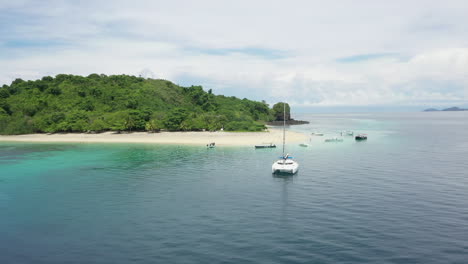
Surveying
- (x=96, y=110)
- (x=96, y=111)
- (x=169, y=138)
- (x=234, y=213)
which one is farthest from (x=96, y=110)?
(x=234, y=213)

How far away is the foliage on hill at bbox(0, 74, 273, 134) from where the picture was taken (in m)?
→ 141

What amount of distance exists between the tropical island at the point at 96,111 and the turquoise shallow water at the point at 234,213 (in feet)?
229

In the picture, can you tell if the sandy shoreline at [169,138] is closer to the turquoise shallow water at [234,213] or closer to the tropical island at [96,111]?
the tropical island at [96,111]

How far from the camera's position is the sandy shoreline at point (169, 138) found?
116 meters

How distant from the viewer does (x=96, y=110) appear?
16325 cm

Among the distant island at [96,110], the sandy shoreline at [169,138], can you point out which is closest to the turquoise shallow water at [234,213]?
the sandy shoreline at [169,138]

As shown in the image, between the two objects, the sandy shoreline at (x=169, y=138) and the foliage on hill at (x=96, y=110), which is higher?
the foliage on hill at (x=96, y=110)

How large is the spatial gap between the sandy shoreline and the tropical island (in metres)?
4.35

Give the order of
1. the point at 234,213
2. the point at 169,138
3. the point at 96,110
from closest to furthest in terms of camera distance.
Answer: the point at 234,213
the point at 169,138
the point at 96,110

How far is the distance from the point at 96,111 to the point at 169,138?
52505 millimetres

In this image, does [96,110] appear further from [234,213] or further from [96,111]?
[234,213]

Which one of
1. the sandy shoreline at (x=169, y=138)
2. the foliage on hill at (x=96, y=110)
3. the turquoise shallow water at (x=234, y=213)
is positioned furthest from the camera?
the foliage on hill at (x=96, y=110)

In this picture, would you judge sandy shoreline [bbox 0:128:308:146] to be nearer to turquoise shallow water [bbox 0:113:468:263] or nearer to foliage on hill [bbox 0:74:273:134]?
foliage on hill [bbox 0:74:273:134]

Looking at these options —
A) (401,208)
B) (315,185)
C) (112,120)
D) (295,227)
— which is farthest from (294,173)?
(112,120)
